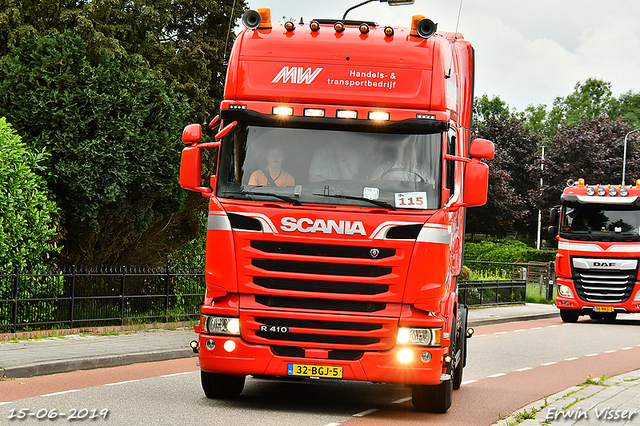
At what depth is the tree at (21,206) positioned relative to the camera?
15117 mm

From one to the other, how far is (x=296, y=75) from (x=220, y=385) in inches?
135

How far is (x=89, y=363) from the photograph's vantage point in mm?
12211

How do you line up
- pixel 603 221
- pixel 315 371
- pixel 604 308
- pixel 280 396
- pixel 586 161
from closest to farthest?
pixel 315 371 < pixel 280 396 < pixel 603 221 < pixel 604 308 < pixel 586 161

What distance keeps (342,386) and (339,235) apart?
3699 mm

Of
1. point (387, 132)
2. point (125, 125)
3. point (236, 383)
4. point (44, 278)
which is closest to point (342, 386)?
point (236, 383)

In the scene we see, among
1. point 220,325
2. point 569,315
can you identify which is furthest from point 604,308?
point 220,325

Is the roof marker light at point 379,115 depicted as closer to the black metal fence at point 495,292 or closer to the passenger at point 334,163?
the passenger at point 334,163

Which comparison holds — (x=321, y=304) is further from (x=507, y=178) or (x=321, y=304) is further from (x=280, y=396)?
(x=507, y=178)

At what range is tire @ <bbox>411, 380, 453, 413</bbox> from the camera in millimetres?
9203

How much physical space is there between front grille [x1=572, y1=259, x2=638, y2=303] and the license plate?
1734 centimetres

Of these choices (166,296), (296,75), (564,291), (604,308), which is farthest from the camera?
(564,291)

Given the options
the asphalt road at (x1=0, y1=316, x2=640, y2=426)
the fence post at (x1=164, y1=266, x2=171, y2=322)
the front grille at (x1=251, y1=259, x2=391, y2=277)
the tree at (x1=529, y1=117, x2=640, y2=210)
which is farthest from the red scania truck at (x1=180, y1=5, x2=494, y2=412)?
the tree at (x1=529, y1=117, x2=640, y2=210)

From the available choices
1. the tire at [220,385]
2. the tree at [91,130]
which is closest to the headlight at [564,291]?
the tree at [91,130]

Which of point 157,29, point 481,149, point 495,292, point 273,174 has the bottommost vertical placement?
point 495,292
